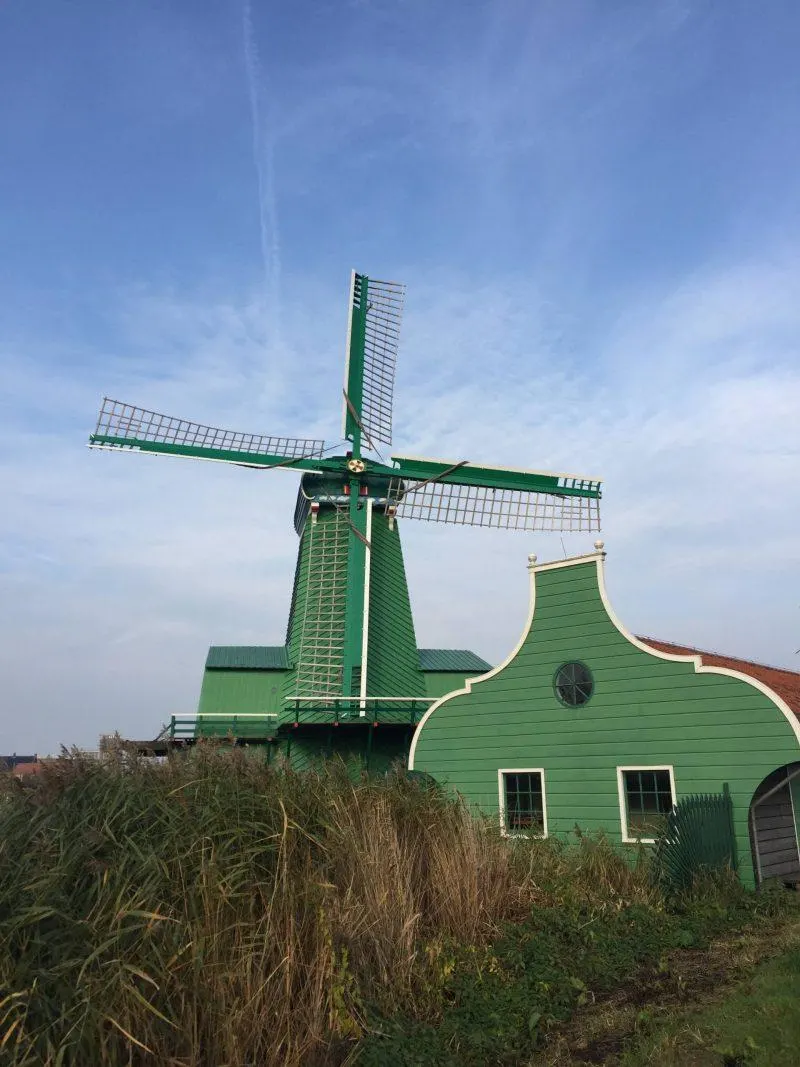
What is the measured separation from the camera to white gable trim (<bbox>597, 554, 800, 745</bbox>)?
10961 mm

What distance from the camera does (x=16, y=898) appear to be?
4.51m

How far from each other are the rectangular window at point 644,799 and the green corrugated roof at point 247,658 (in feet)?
44.8

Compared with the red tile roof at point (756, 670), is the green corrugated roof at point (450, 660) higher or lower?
higher

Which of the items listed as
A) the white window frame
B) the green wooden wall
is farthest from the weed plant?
the green wooden wall

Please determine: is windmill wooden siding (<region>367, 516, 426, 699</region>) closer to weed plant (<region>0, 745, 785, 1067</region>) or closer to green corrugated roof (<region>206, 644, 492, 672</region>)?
green corrugated roof (<region>206, 644, 492, 672</region>)

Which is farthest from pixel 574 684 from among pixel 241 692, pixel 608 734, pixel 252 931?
pixel 241 692

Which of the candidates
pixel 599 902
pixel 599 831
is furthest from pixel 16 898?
pixel 599 831

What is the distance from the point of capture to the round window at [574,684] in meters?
13.0

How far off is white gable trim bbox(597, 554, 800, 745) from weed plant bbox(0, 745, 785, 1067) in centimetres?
465

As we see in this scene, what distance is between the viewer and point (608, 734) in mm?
12562

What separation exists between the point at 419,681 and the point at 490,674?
416 inches

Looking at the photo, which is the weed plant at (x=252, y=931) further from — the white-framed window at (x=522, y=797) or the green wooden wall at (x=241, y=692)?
the green wooden wall at (x=241, y=692)

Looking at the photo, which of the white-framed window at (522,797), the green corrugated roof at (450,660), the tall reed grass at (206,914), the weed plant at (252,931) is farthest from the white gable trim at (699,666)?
the green corrugated roof at (450,660)

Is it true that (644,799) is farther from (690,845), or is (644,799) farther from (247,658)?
(247,658)
